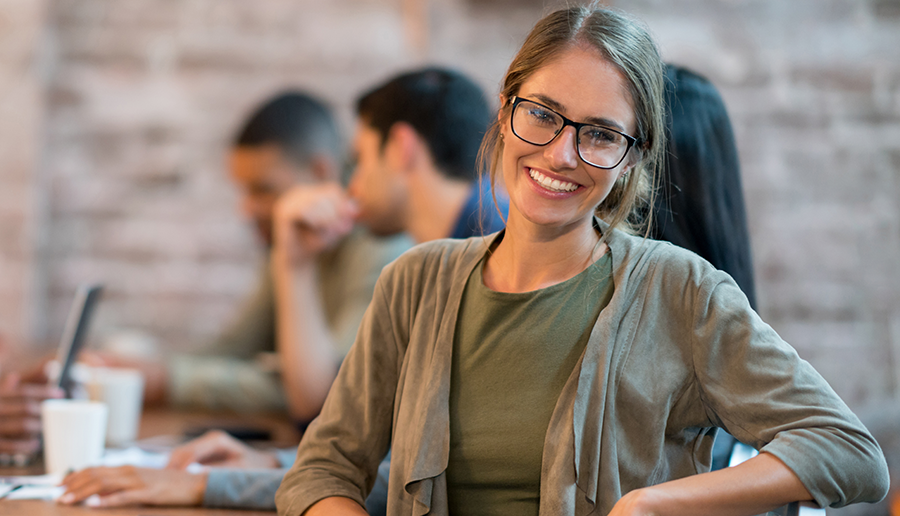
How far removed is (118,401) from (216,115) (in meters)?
1.76

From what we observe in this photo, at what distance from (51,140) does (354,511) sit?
104 inches

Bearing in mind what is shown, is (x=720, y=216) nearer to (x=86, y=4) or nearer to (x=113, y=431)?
(x=113, y=431)

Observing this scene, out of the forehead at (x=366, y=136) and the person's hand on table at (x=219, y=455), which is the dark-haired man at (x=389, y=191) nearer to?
the forehead at (x=366, y=136)

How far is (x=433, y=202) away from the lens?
1707 mm

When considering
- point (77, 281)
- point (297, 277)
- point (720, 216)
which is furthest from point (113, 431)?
point (77, 281)

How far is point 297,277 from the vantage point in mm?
1784

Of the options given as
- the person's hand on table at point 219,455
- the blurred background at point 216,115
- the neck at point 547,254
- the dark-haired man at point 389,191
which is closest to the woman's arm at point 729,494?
the neck at point 547,254

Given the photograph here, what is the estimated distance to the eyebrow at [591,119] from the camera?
2.74ft

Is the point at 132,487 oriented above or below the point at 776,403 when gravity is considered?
below

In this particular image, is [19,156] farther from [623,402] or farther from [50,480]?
[623,402]

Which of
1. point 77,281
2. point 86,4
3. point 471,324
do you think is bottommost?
point 77,281

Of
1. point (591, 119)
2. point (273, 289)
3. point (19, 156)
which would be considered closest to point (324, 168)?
point (273, 289)

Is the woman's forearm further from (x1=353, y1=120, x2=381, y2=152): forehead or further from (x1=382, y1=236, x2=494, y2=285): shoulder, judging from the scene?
(x1=353, y1=120, x2=381, y2=152): forehead

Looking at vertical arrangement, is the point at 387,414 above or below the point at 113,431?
above
